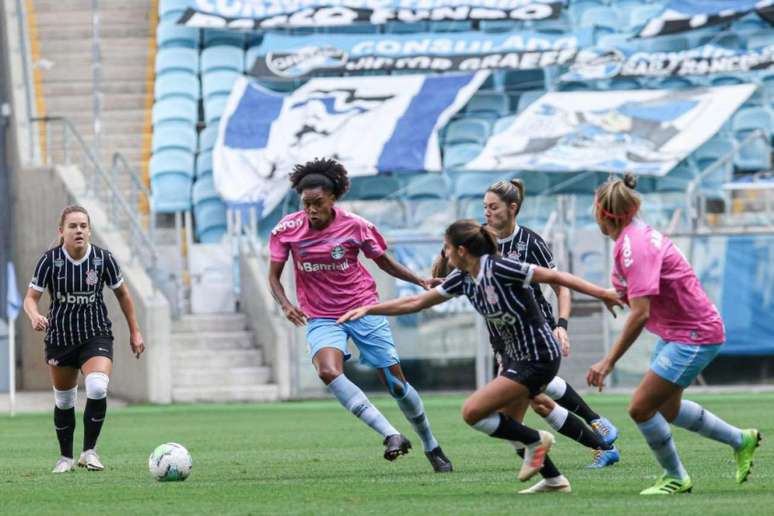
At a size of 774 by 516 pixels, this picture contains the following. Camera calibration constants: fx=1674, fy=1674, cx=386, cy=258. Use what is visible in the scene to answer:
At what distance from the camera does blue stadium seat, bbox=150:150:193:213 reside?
1139 inches

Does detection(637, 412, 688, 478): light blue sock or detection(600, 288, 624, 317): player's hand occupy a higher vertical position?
detection(600, 288, 624, 317): player's hand

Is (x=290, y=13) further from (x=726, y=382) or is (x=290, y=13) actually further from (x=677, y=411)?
(x=677, y=411)

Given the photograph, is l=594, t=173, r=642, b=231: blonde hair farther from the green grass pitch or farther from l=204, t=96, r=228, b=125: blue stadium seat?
l=204, t=96, r=228, b=125: blue stadium seat

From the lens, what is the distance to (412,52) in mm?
31594

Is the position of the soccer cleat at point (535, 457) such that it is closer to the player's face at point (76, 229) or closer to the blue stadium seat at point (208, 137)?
the player's face at point (76, 229)

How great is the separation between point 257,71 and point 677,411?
23.0 m

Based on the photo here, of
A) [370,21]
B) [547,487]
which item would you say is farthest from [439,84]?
[547,487]

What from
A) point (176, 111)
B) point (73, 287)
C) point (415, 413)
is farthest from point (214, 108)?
point (415, 413)

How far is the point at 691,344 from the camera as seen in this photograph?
342 inches

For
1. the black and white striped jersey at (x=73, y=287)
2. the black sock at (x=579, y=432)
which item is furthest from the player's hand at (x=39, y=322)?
the black sock at (x=579, y=432)

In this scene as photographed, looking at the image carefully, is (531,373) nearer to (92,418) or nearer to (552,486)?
(552,486)

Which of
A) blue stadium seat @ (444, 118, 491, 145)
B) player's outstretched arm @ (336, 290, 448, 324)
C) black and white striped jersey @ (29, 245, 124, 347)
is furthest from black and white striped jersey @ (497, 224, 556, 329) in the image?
blue stadium seat @ (444, 118, 491, 145)

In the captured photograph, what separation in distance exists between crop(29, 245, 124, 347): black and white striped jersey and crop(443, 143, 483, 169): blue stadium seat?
684 inches

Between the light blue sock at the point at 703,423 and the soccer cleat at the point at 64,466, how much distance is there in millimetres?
4756
